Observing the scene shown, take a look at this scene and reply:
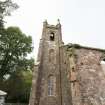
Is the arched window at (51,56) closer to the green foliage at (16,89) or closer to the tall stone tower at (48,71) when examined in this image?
the tall stone tower at (48,71)

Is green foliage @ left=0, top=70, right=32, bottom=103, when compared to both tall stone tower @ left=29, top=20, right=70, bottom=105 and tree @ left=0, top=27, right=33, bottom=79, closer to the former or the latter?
tree @ left=0, top=27, right=33, bottom=79

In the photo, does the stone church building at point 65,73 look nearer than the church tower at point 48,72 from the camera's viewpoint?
Yes

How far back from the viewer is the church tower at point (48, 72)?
20.7 m

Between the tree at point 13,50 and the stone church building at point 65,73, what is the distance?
270 inches

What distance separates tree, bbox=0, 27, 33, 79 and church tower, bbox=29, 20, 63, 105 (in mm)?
6859

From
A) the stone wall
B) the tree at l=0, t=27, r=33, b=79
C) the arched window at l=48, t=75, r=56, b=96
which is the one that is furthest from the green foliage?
the stone wall

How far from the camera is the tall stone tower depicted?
20719 millimetres

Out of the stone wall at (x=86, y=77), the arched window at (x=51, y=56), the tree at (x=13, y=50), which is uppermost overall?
the tree at (x=13, y=50)

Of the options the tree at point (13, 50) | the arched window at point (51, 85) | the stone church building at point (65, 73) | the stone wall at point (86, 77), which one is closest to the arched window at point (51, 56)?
the stone church building at point (65, 73)

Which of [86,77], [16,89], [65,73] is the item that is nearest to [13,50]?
[16,89]

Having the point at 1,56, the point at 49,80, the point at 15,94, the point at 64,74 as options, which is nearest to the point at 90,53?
the point at 64,74

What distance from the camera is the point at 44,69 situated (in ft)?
74.1

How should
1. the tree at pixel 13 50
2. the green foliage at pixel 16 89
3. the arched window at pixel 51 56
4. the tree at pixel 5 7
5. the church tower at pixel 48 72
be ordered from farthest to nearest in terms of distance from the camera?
the green foliage at pixel 16 89 < the tree at pixel 13 50 < the arched window at pixel 51 56 < the church tower at pixel 48 72 < the tree at pixel 5 7

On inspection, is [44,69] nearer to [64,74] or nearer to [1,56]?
[64,74]
